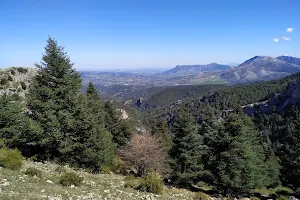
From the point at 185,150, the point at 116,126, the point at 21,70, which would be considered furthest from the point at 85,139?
the point at 21,70

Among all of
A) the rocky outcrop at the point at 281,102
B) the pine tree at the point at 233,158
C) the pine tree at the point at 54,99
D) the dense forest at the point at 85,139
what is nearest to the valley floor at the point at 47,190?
the dense forest at the point at 85,139

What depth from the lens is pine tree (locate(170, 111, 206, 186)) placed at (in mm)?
29438

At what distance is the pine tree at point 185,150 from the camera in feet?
96.6

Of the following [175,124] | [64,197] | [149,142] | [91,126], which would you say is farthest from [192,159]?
[64,197]

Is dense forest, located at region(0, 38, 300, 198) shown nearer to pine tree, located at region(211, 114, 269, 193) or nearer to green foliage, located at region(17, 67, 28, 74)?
pine tree, located at region(211, 114, 269, 193)

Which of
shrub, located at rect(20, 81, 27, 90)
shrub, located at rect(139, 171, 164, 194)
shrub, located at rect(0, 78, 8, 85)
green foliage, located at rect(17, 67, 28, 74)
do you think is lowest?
shrub, located at rect(139, 171, 164, 194)

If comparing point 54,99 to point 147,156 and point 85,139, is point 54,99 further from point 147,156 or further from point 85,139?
point 147,156

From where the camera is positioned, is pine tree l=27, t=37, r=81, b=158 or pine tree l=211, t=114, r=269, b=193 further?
pine tree l=211, t=114, r=269, b=193

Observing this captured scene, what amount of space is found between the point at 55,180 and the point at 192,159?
18.6 meters

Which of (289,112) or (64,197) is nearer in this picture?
(64,197)

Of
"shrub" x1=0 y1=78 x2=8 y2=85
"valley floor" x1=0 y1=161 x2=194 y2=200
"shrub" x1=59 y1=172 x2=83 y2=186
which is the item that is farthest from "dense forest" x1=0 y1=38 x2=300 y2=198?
"shrub" x1=0 y1=78 x2=8 y2=85

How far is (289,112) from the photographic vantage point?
552 ft

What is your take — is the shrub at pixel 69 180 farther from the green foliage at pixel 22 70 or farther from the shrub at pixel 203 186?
the green foliage at pixel 22 70

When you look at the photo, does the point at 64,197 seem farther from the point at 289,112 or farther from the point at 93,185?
the point at 289,112
